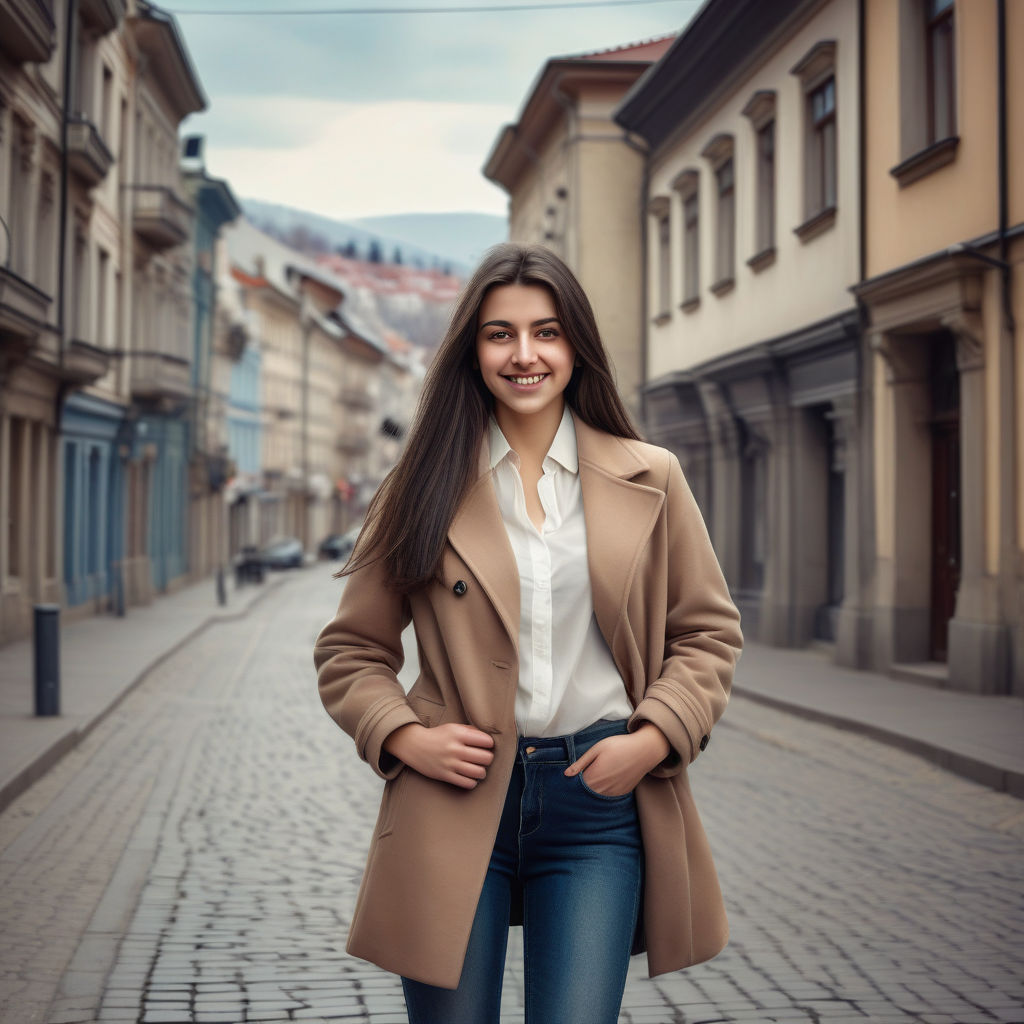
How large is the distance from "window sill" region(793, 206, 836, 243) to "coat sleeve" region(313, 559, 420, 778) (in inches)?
617

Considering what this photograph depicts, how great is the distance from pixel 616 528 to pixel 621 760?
0.39 meters

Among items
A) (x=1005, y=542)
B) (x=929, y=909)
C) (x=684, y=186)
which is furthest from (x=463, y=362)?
(x=684, y=186)

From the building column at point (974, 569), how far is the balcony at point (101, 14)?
16.3 metres

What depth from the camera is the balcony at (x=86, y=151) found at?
23.2 metres

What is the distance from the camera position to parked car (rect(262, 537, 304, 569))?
56.1 metres

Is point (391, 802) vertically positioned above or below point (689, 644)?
below

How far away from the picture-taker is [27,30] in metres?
18.4

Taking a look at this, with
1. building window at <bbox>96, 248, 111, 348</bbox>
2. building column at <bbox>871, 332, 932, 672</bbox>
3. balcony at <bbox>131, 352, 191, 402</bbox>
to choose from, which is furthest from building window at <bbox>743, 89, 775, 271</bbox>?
balcony at <bbox>131, 352, 191, 402</bbox>

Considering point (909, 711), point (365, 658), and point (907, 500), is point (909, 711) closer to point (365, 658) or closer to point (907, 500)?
point (907, 500)

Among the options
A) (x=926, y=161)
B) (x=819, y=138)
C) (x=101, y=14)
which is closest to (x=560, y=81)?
(x=101, y=14)

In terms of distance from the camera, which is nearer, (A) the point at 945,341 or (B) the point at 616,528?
(B) the point at 616,528

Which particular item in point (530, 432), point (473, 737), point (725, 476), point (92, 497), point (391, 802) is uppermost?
point (725, 476)

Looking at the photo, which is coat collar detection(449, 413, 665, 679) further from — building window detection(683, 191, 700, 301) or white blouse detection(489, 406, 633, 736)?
building window detection(683, 191, 700, 301)

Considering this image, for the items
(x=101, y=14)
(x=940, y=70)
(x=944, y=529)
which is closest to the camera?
(x=940, y=70)
